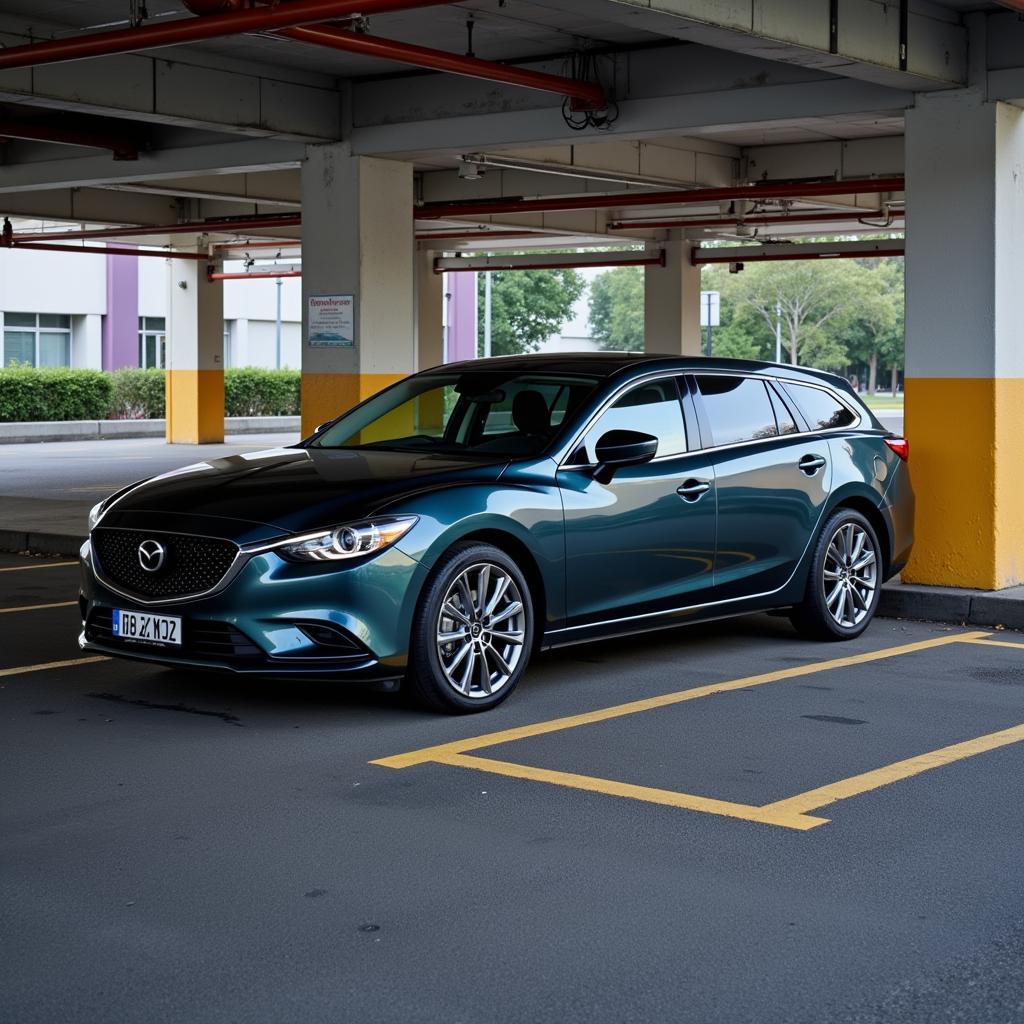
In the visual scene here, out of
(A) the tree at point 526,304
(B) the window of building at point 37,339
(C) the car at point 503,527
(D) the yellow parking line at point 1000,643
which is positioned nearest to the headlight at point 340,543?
(C) the car at point 503,527

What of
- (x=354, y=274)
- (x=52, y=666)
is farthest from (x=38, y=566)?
(x=52, y=666)

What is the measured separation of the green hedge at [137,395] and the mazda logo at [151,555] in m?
31.4

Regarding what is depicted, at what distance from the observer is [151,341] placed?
4616 cm

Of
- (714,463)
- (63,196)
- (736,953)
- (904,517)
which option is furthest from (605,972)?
(63,196)

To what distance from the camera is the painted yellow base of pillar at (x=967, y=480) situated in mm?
10422

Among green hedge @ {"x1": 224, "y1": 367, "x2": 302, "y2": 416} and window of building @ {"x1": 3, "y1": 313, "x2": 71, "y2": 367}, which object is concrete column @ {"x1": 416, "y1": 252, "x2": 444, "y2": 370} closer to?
green hedge @ {"x1": 224, "y1": 367, "x2": 302, "y2": 416}

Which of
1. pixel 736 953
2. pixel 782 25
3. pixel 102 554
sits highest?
pixel 782 25

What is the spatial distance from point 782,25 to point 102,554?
4.90 metres

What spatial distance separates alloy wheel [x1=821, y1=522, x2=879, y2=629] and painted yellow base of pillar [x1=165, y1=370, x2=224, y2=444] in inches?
956

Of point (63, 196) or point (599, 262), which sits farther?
point (599, 262)

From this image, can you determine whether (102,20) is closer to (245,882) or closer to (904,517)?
(904,517)

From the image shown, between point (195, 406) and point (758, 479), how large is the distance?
24.9 meters

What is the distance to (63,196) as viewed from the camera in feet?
77.0

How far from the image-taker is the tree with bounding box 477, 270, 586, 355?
244 ft
